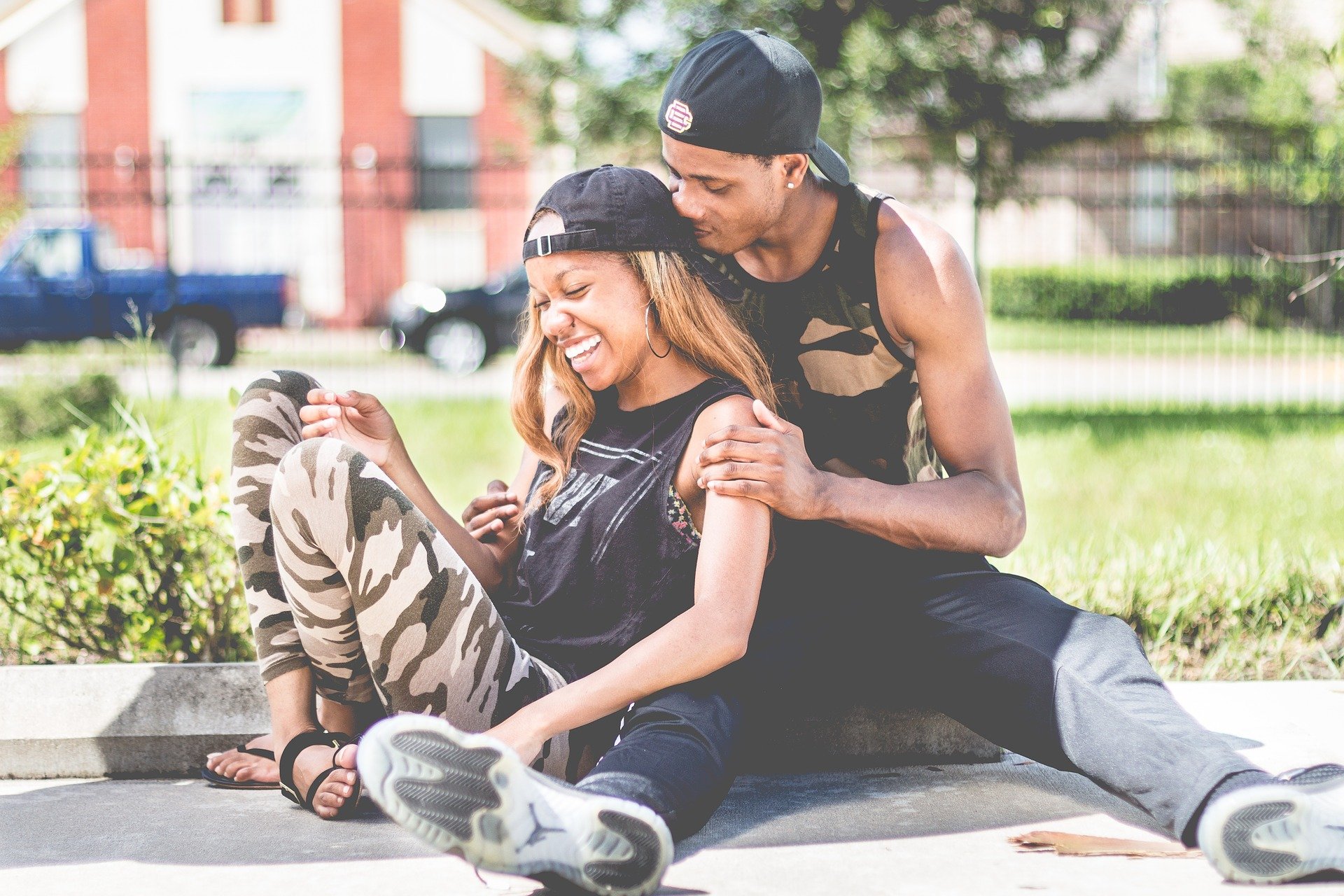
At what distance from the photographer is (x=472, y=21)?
22.9m

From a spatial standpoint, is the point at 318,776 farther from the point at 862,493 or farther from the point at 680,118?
the point at 680,118

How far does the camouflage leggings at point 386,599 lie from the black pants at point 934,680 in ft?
0.90

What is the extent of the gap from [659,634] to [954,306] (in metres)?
0.96

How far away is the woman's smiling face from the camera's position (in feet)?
8.57

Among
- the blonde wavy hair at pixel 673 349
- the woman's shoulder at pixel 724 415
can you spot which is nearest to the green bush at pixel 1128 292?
the blonde wavy hair at pixel 673 349

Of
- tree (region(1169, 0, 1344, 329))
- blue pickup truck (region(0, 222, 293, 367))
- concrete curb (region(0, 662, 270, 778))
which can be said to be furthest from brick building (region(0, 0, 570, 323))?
concrete curb (region(0, 662, 270, 778))

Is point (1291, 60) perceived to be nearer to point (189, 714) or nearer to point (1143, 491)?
point (1143, 491)

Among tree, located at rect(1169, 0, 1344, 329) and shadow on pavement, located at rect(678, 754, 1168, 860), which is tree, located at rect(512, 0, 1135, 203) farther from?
shadow on pavement, located at rect(678, 754, 1168, 860)

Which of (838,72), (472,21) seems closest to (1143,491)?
(838,72)

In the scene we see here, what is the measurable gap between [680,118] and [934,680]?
50.4 inches

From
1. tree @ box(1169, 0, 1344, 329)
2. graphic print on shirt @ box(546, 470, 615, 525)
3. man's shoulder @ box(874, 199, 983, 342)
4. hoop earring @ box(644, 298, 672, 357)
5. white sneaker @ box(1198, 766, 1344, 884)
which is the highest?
tree @ box(1169, 0, 1344, 329)

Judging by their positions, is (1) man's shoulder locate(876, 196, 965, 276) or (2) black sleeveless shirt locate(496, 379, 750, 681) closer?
(2) black sleeveless shirt locate(496, 379, 750, 681)

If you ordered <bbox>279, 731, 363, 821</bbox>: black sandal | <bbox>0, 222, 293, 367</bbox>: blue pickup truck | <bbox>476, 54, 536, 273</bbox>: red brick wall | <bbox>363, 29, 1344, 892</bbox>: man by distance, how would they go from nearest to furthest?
<bbox>363, 29, 1344, 892</bbox>: man → <bbox>279, 731, 363, 821</bbox>: black sandal → <bbox>0, 222, 293, 367</bbox>: blue pickup truck → <bbox>476, 54, 536, 273</bbox>: red brick wall

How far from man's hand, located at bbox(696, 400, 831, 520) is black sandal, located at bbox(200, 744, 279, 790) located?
1.20 m
